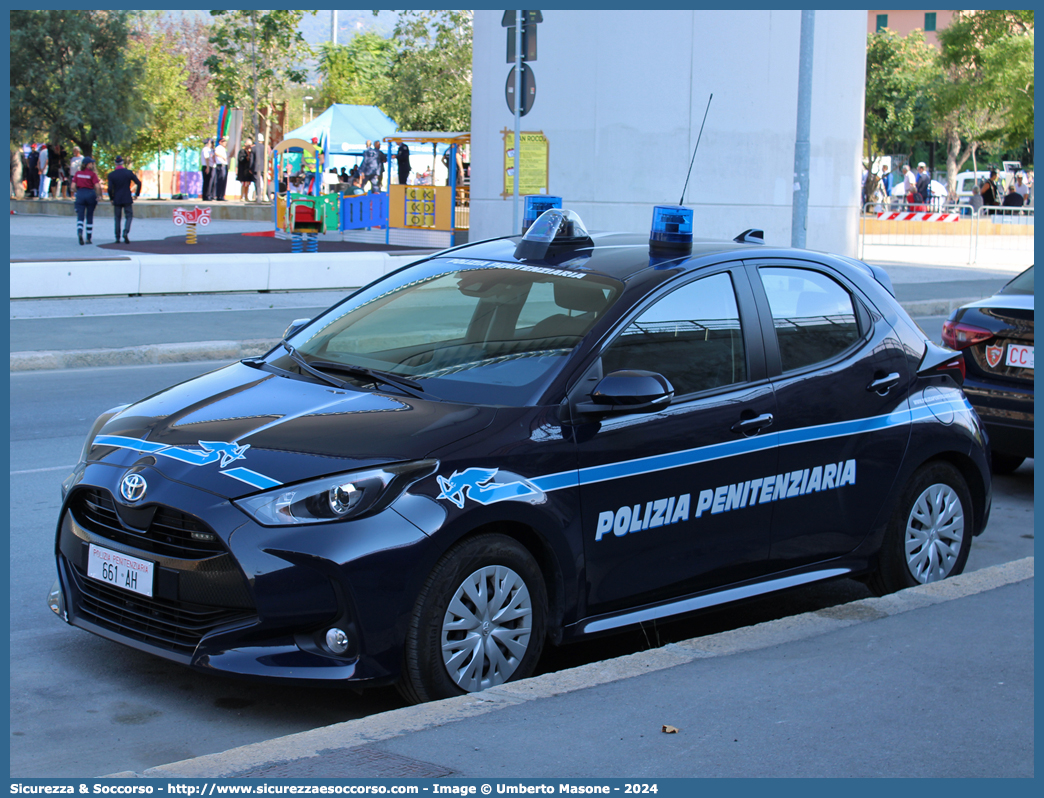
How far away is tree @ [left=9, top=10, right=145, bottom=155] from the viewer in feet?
137

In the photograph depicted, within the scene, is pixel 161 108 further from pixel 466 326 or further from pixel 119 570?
pixel 119 570

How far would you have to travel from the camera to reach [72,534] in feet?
14.7

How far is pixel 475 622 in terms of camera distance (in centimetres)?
419

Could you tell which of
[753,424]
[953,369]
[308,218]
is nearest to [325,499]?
[753,424]

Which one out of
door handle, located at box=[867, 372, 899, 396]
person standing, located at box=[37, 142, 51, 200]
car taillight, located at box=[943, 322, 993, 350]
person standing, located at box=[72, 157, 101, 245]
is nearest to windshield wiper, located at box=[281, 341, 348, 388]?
door handle, located at box=[867, 372, 899, 396]

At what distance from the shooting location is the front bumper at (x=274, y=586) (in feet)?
12.8

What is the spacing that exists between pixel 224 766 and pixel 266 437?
1.25 m

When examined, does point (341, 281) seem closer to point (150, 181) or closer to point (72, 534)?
point (72, 534)

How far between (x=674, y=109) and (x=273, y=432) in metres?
20.3

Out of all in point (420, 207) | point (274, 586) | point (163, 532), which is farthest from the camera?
point (420, 207)

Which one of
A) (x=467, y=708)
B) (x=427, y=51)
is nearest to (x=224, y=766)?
(x=467, y=708)

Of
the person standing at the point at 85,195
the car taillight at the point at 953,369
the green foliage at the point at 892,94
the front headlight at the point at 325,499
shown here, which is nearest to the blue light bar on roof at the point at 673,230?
the car taillight at the point at 953,369

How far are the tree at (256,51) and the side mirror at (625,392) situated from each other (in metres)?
40.5

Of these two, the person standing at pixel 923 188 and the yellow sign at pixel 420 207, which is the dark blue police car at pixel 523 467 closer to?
the yellow sign at pixel 420 207
